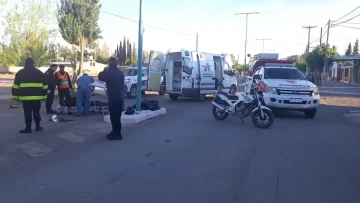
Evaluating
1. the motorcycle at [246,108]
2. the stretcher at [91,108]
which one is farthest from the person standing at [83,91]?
the motorcycle at [246,108]

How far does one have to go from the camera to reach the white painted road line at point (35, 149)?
7657 mm

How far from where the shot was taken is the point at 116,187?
563 cm

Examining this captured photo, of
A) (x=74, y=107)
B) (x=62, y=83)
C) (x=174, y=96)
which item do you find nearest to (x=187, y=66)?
(x=174, y=96)

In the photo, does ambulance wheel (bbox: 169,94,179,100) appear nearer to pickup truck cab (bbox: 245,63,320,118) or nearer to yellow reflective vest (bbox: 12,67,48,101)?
pickup truck cab (bbox: 245,63,320,118)

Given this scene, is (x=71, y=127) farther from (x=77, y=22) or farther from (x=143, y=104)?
(x=77, y=22)

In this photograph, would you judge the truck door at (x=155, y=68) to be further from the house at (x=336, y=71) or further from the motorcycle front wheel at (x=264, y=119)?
the house at (x=336, y=71)

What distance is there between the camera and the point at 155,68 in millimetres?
20719

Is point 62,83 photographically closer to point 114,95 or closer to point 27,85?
point 27,85

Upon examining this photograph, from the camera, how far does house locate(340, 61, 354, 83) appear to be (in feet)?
214

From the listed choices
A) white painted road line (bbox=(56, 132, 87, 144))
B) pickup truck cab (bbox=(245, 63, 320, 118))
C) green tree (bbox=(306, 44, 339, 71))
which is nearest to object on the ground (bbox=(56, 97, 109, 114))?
white painted road line (bbox=(56, 132, 87, 144))

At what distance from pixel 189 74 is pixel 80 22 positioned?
109 feet

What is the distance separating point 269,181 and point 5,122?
8.15 metres

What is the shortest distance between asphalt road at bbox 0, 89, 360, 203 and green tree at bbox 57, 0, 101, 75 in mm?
39841

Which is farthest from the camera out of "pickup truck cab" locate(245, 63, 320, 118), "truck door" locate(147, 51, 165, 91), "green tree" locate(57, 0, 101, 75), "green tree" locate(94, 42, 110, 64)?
"green tree" locate(94, 42, 110, 64)
